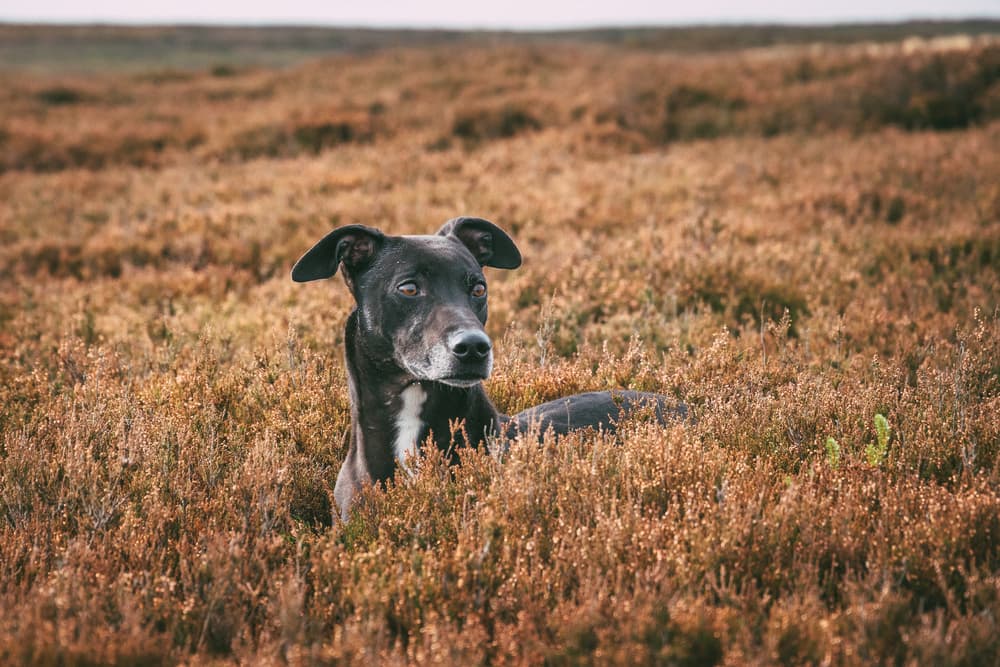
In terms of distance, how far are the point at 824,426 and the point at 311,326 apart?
4541 mm

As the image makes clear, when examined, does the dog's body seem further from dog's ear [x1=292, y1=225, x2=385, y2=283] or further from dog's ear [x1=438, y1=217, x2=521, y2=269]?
dog's ear [x1=438, y1=217, x2=521, y2=269]

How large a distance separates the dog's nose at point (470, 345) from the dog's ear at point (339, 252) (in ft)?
3.15

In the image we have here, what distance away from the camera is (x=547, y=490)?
11.4 ft

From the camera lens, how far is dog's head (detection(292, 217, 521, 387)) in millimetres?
3523

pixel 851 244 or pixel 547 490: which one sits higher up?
pixel 851 244

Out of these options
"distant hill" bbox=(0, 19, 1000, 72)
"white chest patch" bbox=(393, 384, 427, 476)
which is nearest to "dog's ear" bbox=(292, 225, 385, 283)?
"white chest patch" bbox=(393, 384, 427, 476)

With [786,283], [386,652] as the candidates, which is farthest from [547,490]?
[786,283]

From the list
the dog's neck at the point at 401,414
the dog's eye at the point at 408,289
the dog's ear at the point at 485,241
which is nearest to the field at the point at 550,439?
the dog's neck at the point at 401,414

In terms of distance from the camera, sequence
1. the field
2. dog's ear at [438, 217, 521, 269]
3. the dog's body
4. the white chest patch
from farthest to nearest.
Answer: dog's ear at [438, 217, 521, 269], the white chest patch, the dog's body, the field

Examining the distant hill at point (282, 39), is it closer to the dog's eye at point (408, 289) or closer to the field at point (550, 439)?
the field at point (550, 439)

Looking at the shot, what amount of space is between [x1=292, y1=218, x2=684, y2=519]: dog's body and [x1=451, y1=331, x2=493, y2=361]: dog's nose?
91mm

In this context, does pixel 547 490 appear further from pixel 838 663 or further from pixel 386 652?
pixel 838 663

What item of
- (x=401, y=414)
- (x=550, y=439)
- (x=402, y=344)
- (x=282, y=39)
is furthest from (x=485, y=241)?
(x=282, y=39)

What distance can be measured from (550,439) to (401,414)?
2.67ft
